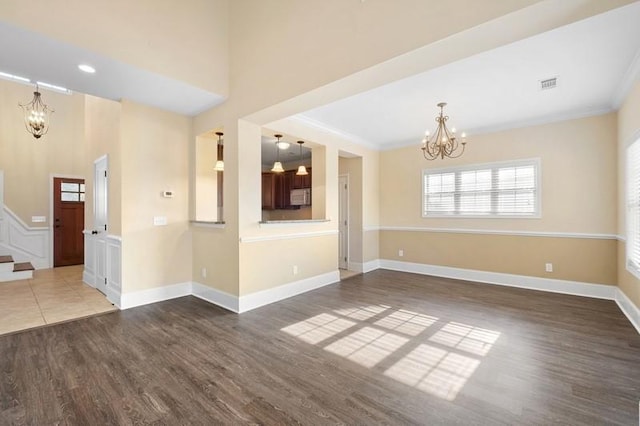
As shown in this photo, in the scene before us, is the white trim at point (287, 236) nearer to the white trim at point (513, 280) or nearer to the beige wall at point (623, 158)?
the white trim at point (513, 280)

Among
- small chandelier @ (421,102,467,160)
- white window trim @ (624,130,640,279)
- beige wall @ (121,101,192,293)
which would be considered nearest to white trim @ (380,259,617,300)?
white window trim @ (624,130,640,279)

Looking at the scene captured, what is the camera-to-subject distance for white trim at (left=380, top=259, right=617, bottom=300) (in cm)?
425

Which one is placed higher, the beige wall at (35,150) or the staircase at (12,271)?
the beige wall at (35,150)

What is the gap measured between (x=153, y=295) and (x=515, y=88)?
564 cm

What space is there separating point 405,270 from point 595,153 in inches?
146

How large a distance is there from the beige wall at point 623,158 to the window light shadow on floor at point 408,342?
1974 millimetres

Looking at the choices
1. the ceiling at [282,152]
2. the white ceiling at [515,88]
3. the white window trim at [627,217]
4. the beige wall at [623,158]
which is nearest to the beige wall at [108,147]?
the ceiling at [282,152]

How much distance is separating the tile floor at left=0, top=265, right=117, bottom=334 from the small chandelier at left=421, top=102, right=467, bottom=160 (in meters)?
5.25

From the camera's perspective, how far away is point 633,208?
336cm

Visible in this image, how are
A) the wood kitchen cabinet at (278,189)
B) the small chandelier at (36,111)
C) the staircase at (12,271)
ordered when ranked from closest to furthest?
the staircase at (12,271) → the small chandelier at (36,111) → the wood kitchen cabinet at (278,189)

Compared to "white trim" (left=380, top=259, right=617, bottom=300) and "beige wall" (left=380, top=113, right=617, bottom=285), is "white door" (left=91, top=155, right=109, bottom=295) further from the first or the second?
"beige wall" (left=380, top=113, right=617, bottom=285)

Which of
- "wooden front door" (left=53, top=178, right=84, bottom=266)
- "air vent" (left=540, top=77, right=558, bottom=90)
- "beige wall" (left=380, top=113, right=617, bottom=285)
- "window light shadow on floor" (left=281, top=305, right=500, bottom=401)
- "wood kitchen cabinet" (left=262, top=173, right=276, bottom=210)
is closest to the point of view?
"window light shadow on floor" (left=281, top=305, right=500, bottom=401)

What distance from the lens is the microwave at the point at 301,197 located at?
723cm

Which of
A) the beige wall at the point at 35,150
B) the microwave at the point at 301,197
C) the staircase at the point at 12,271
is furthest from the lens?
the microwave at the point at 301,197
